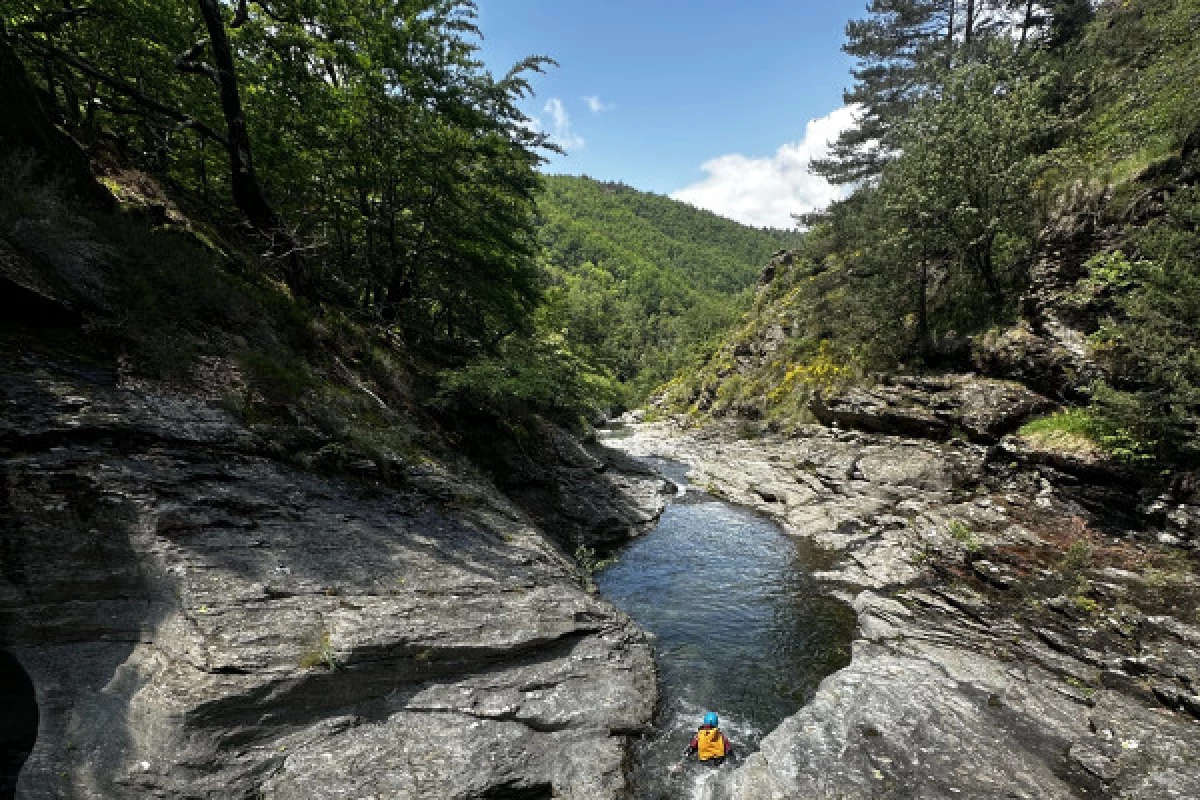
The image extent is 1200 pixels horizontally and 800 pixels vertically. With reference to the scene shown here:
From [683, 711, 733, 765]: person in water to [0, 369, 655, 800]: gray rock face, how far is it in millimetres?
941

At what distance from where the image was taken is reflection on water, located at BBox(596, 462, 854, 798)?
859cm

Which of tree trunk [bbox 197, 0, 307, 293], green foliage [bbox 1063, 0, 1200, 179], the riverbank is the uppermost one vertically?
green foliage [bbox 1063, 0, 1200, 179]

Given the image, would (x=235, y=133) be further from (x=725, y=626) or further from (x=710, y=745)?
(x=725, y=626)

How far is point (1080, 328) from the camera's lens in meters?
18.3

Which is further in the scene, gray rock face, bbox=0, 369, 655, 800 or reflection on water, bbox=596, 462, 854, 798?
reflection on water, bbox=596, 462, 854, 798

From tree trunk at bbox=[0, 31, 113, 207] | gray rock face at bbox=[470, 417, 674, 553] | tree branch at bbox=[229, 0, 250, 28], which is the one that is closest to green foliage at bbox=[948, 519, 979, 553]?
gray rock face at bbox=[470, 417, 674, 553]

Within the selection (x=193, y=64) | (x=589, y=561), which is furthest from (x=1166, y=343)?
(x=193, y=64)

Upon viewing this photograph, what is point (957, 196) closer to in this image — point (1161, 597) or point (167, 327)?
point (1161, 597)

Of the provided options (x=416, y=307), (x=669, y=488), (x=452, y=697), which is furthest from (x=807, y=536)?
(x=416, y=307)

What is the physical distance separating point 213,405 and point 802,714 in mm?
11063

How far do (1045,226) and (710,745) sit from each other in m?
24.3

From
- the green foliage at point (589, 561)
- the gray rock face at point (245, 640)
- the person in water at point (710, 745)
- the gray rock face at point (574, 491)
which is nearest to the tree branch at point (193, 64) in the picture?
the gray rock face at point (245, 640)

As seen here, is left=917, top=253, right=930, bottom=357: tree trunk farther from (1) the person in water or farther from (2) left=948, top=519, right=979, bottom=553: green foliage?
(1) the person in water

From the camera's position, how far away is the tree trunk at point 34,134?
29.6ft
